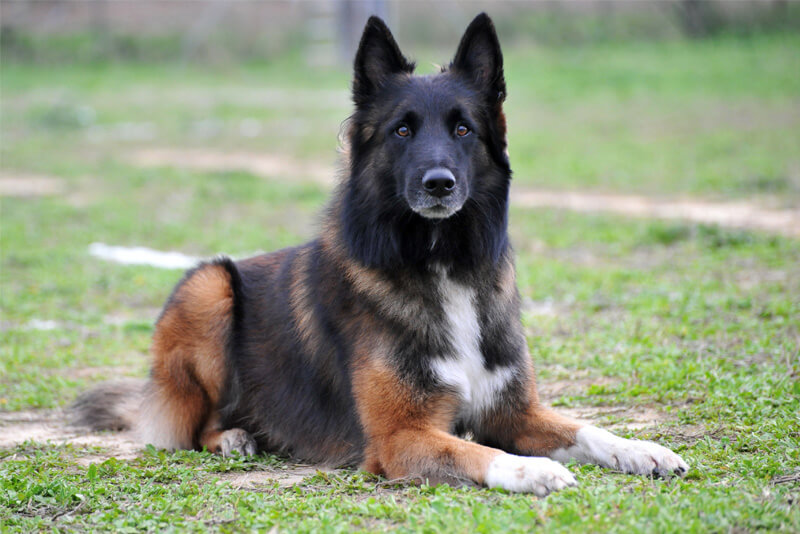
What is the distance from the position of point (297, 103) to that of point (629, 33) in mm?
10677

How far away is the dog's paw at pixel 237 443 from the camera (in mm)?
5207

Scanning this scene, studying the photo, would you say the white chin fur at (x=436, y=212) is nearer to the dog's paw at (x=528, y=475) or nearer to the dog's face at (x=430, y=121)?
the dog's face at (x=430, y=121)

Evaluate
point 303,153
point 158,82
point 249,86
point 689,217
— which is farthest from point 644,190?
point 158,82

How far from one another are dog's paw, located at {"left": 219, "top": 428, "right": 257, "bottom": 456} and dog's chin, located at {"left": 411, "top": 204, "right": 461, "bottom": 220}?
1769 mm

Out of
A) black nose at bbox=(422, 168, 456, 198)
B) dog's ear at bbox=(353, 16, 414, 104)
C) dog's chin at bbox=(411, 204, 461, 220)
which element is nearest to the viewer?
black nose at bbox=(422, 168, 456, 198)

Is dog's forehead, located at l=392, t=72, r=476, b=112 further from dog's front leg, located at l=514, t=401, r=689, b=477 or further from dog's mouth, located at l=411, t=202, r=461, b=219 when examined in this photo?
dog's front leg, located at l=514, t=401, r=689, b=477

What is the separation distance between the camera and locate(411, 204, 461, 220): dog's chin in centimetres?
453

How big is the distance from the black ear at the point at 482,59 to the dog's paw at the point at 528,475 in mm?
1965

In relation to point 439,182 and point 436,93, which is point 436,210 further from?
point 436,93

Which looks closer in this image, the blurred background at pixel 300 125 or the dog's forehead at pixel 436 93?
the dog's forehead at pixel 436 93

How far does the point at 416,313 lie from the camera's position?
4.63 meters

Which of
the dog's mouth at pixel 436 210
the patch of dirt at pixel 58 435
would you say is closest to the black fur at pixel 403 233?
the dog's mouth at pixel 436 210

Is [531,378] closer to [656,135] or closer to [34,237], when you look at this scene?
[34,237]

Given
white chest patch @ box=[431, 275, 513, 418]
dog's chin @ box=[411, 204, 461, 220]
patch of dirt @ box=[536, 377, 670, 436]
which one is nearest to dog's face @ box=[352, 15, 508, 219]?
dog's chin @ box=[411, 204, 461, 220]
